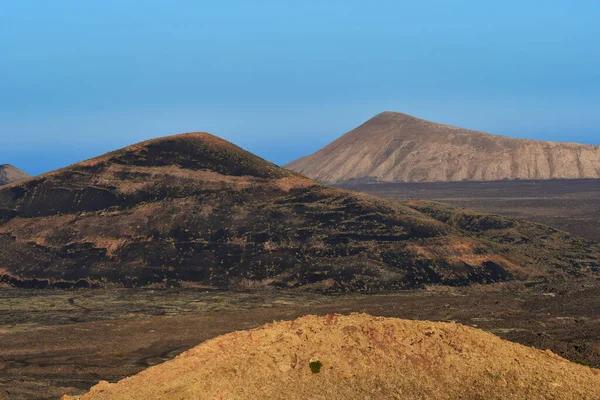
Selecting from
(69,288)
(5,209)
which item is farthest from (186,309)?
(5,209)

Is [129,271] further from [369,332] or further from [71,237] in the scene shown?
[369,332]

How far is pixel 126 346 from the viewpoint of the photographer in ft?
122

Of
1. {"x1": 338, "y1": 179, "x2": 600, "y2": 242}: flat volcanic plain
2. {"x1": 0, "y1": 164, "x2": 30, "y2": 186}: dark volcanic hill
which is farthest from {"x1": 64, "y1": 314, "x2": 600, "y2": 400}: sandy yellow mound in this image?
{"x1": 0, "y1": 164, "x2": 30, "y2": 186}: dark volcanic hill

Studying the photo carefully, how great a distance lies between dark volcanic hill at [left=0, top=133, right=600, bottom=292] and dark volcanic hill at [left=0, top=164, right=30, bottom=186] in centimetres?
9261

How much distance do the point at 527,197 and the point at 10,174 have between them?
387 ft

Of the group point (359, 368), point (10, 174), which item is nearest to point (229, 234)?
point (359, 368)

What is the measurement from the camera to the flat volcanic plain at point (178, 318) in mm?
32688

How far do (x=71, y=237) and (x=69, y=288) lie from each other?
9.33 metres

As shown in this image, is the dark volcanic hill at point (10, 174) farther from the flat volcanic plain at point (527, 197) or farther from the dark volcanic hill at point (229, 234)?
Answer: the dark volcanic hill at point (229, 234)

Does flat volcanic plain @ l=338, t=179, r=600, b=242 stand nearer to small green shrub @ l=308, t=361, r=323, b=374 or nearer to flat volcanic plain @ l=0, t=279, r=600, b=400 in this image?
flat volcanic plain @ l=0, t=279, r=600, b=400

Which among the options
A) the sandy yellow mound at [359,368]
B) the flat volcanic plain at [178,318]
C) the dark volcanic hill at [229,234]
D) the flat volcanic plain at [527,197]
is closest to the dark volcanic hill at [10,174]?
the flat volcanic plain at [527,197]

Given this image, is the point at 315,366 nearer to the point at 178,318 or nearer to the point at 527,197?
the point at 178,318

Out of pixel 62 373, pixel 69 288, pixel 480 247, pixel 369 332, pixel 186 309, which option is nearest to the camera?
pixel 369 332

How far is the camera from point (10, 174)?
16925cm
